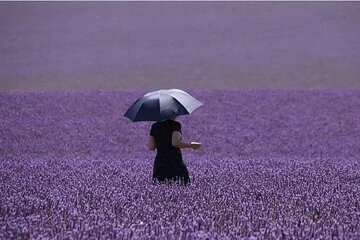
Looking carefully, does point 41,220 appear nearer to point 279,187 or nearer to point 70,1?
point 279,187

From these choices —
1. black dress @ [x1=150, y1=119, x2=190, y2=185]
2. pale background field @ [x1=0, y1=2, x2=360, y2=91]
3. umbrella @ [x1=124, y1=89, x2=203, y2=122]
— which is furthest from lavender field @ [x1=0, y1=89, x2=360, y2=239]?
pale background field @ [x1=0, y1=2, x2=360, y2=91]

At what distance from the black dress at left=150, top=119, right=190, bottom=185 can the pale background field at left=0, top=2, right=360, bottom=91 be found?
1410 centimetres

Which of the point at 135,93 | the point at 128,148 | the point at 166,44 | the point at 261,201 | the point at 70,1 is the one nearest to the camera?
the point at 261,201

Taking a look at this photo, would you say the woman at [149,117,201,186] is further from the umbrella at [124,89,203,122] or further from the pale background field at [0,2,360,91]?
the pale background field at [0,2,360,91]

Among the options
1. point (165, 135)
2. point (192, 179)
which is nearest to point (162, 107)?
point (165, 135)

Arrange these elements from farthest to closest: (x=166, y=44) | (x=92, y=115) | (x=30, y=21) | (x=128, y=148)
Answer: (x=30, y=21), (x=166, y=44), (x=92, y=115), (x=128, y=148)

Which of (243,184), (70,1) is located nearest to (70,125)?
(243,184)

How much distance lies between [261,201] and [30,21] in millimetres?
28478

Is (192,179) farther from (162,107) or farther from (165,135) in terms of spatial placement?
(162,107)

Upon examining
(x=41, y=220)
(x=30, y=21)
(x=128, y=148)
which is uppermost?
(x=30, y=21)

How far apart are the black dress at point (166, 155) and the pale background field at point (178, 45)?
46.3 ft

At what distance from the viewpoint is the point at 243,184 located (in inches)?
205

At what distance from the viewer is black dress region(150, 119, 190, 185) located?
220 inches

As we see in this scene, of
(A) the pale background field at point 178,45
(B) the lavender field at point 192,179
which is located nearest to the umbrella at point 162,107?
(B) the lavender field at point 192,179
